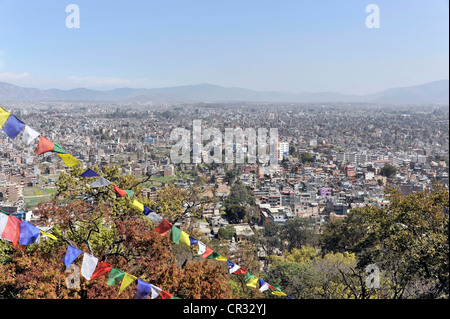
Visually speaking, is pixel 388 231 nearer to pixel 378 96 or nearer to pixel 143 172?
pixel 143 172

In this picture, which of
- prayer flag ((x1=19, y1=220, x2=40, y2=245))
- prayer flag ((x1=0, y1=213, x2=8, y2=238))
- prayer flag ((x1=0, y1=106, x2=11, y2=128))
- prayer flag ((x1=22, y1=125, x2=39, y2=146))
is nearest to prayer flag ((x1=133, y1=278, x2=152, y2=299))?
prayer flag ((x1=19, y1=220, x2=40, y2=245))

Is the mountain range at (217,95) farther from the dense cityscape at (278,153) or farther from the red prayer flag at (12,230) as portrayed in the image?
the red prayer flag at (12,230)

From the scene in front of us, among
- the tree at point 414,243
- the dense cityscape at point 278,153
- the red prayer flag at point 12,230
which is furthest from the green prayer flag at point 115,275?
the dense cityscape at point 278,153

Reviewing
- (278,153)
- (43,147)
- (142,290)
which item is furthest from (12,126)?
(278,153)

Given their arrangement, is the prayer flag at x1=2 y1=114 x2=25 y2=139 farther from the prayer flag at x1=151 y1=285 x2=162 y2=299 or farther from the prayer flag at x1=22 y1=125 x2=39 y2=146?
the prayer flag at x1=151 y1=285 x2=162 y2=299

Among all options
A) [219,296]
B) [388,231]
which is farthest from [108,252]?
[388,231]

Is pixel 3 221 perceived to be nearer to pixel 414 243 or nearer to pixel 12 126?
pixel 12 126
